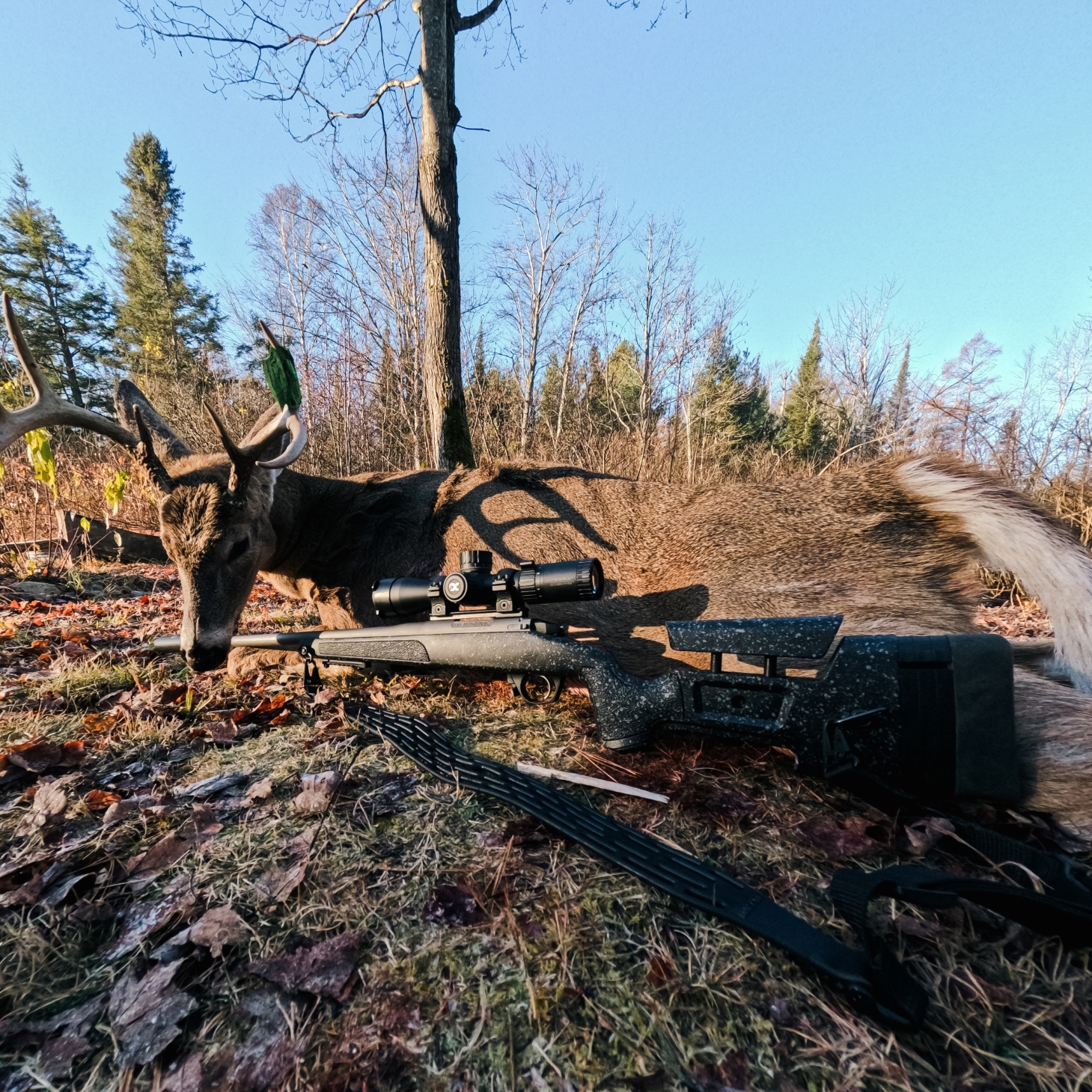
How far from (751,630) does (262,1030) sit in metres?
1.86

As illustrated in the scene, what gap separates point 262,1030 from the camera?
3.88ft

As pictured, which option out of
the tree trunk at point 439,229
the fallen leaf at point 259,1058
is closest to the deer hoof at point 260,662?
the fallen leaf at point 259,1058

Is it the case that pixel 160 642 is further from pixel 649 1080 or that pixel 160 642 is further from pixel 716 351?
pixel 716 351

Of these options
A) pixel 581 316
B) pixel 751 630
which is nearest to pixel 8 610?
pixel 751 630

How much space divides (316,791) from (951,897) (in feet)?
7.09

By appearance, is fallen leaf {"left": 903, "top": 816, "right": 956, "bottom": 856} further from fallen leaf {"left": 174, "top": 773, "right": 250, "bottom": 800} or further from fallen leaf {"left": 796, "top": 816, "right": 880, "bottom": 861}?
fallen leaf {"left": 174, "top": 773, "right": 250, "bottom": 800}

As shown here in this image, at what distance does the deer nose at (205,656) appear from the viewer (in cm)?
349

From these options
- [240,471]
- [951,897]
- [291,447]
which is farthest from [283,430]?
[951,897]

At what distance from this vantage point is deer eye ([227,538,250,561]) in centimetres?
382

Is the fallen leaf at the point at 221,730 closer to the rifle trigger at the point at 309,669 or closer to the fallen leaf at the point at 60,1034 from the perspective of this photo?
the rifle trigger at the point at 309,669

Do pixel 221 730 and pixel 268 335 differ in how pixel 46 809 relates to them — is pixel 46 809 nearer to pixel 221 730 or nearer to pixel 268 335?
pixel 221 730

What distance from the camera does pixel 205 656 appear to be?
3.53 metres

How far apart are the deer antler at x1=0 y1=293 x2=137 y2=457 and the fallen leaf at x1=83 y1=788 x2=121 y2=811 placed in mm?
2876

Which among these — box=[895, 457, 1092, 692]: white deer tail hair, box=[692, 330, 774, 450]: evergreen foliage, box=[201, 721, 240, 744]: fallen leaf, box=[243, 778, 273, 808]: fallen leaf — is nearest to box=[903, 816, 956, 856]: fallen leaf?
box=[895, 457, 1092, 692]: white deer tail hair
